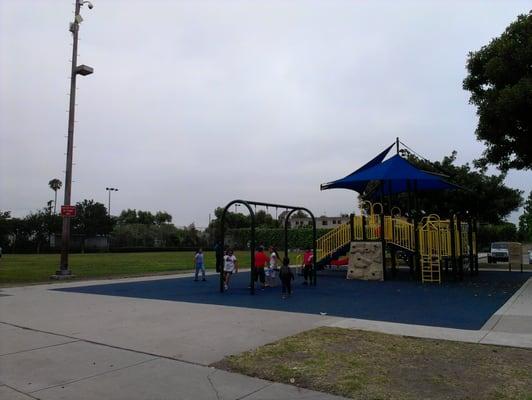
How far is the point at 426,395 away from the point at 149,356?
401 centimetres

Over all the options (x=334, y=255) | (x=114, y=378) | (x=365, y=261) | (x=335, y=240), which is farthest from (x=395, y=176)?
(x=114, y=378)

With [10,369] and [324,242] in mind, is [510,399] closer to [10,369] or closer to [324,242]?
[10,369]

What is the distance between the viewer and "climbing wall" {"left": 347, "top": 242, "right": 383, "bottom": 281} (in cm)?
2102

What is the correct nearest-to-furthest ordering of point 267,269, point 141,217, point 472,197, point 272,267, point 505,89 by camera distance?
point 505,89, point 272,267, point 267,269, point 472,197, point 141,217

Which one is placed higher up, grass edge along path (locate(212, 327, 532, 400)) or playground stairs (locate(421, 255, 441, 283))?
playground stairs (locate(421, 255, 441, 283))

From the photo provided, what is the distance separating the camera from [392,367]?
6395mm

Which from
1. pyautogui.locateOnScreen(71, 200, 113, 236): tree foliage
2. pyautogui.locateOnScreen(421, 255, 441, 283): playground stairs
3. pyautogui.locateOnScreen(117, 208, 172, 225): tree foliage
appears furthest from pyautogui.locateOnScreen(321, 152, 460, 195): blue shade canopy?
pyautogui.locateOnScreen(117, 208, 172, 225): tree foliage

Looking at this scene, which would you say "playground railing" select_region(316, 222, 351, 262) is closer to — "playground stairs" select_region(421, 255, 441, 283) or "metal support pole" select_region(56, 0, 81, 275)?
"playground stairs" select_region(421, 255, 441, 283)

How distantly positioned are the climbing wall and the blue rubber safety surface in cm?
100

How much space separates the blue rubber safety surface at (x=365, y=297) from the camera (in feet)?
35.9

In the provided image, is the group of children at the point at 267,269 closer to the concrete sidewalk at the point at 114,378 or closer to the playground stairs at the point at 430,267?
the playground stairs at the point at 430,267

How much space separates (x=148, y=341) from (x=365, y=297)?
8099mm

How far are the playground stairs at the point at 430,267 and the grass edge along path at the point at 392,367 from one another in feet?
38.1

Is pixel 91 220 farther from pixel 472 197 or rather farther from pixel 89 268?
pixel 472 197
